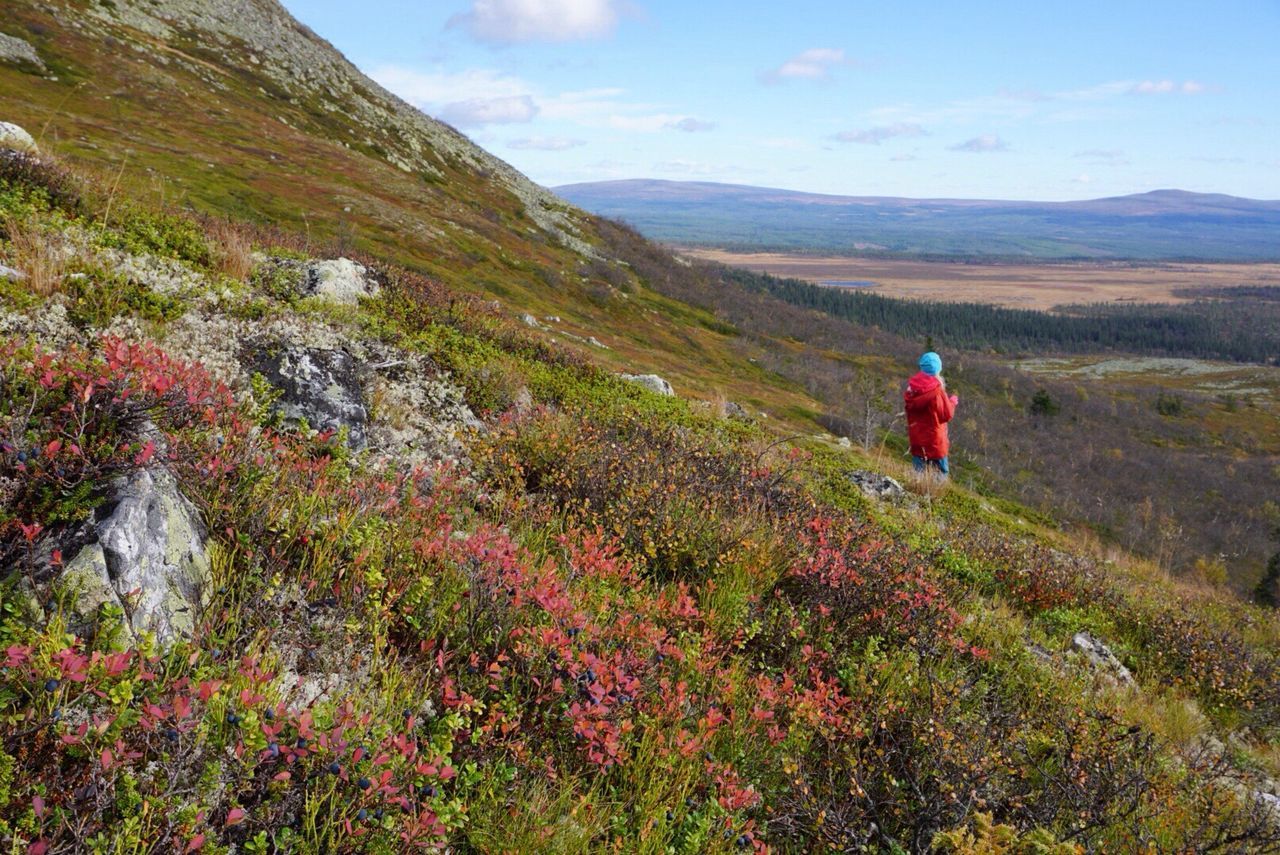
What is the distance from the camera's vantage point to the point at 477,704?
110 inches

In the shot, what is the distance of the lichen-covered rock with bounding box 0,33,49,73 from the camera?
41219 millimetres

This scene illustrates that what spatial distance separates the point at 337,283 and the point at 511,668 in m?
7.71

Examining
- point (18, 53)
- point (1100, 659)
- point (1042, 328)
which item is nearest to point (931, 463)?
point (1100, 659)

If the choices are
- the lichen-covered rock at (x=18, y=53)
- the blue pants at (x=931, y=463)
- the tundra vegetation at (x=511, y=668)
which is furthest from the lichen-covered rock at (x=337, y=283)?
the lichen-covered rock at (x=18, y=53)

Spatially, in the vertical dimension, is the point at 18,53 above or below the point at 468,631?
above

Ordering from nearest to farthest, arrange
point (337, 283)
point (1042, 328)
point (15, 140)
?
point (337, 283), point (15, 140), point (1042, 328)

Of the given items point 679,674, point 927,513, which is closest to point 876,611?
point 679,674

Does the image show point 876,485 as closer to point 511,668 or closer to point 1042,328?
point 511,668

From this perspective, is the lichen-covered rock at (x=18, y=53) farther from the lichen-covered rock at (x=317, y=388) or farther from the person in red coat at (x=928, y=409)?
the person in red coat at (x=928, y=409)

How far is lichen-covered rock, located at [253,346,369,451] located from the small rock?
805 cm

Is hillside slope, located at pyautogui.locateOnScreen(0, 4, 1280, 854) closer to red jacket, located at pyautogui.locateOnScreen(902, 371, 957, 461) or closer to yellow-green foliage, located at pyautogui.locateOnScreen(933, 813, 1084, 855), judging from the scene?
yellow-green foliage, located at pyautogui.locateOnScreen(933, 813, 1084, 855)

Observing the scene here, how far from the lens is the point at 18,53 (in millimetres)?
42125

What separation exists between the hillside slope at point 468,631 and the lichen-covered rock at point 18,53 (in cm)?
4910

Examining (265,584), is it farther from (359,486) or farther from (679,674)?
(679,674)
